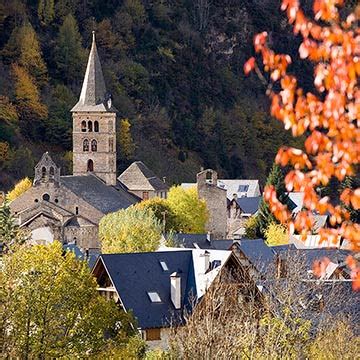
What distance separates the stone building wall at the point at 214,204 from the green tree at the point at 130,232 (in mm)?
12968

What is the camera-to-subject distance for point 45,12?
135m

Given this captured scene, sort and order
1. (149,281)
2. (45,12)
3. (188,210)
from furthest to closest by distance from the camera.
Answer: (45,12), (188,210), (149,281)

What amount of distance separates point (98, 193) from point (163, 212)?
7.00 m

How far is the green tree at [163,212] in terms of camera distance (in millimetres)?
74625

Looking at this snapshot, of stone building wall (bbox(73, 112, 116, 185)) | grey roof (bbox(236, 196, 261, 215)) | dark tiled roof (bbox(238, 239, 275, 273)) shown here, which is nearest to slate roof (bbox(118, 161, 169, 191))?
stone building wall (bbox(73, 112, 116, 185))

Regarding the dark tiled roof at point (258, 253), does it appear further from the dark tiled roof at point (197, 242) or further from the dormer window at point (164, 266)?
the dormer window at point (164, 266)

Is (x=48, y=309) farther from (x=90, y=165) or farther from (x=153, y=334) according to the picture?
(x=90, y=165)

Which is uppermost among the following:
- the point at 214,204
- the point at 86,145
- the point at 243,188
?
the point at 86,145

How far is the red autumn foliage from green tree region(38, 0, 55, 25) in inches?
5000

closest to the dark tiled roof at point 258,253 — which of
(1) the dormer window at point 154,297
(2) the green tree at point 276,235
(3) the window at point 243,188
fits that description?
(1) the dormer window at point 154,297

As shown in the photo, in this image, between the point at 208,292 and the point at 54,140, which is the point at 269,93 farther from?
the point at 54,140

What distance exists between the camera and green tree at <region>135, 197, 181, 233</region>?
74625 mm

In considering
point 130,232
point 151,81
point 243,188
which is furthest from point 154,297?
point 151,81

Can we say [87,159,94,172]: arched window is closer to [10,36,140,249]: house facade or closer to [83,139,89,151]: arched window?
[10,36,140,249]: house facade
